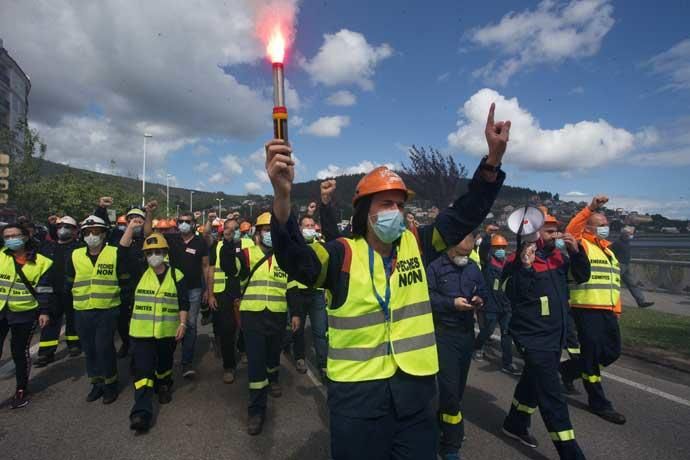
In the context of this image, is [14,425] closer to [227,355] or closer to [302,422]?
[227,355]

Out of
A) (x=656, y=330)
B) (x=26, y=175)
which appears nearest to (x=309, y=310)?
(x=656, y=330)

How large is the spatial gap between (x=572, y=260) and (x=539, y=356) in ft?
3.52

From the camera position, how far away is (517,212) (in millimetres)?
3553

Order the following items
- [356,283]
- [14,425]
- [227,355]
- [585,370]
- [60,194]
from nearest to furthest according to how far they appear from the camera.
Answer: [356,283], [14,425], [585,370], [227,355], [60,194]

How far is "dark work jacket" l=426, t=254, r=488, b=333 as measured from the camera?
3795 millimetres

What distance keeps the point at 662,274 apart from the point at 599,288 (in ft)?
37.9

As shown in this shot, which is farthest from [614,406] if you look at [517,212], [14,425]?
[14,425]

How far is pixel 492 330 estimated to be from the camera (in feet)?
21.6

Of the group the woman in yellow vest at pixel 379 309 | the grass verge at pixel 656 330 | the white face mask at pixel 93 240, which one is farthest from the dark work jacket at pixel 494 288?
the white face mask at pixel 93 240

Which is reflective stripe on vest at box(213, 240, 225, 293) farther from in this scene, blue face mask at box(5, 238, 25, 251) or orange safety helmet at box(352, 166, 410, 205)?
orange safety helmet at box(352, 166, 410, 205)

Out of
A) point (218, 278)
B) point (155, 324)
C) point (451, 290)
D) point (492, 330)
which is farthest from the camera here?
point (492, 330)

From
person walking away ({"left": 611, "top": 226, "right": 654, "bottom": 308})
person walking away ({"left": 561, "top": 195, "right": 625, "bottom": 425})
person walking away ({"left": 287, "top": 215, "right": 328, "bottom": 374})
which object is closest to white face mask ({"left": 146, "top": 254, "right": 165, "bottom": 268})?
person walking away ({"left": 287, "top": 215, "right": 328, "bottom": 374})

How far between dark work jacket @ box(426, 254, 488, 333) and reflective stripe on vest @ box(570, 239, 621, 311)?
4.56 feet

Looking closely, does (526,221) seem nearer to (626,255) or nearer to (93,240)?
(93,240)
